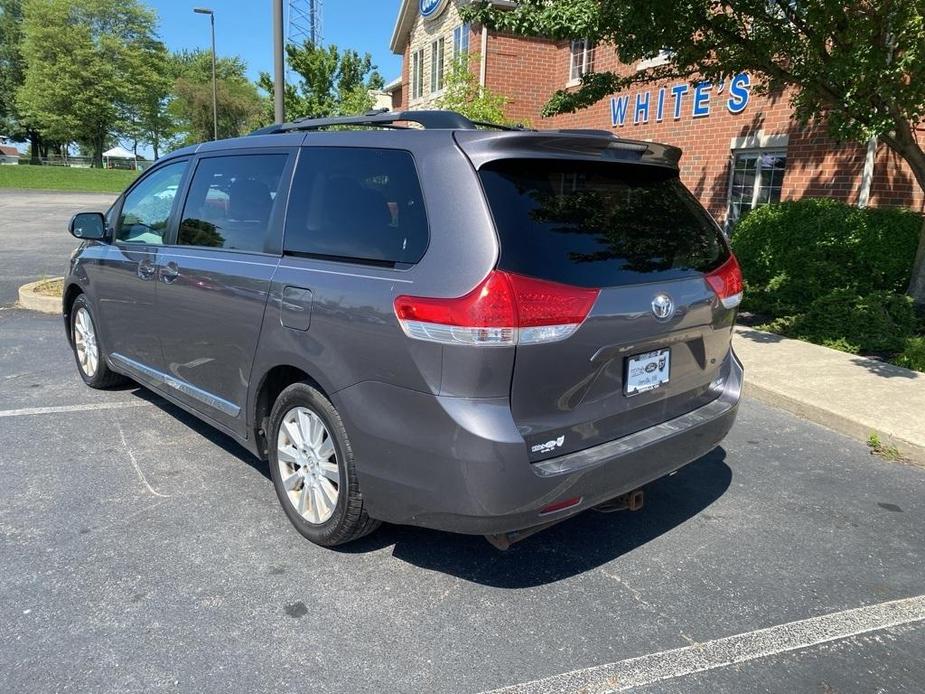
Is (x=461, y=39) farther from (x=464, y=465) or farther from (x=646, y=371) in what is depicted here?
(x=464, y=465)

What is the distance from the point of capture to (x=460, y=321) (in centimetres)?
249

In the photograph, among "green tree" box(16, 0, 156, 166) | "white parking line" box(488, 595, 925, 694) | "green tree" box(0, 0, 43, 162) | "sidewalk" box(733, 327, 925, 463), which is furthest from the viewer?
"green tree" box(0, 0, 43, 162)

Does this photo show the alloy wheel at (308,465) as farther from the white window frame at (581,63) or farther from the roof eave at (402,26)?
the roof eave at (402,26)

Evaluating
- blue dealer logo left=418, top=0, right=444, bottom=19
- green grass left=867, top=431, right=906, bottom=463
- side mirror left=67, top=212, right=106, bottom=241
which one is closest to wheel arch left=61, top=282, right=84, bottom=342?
side mirror left=67, top=212, right=106, bottom=241

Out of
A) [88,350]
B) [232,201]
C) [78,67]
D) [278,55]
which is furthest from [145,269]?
[78,67]

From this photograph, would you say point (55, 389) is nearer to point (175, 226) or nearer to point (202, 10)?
point (175, 226)

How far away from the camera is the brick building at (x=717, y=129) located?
9.59 m

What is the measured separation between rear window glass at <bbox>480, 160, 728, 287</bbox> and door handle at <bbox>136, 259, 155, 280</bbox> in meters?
2.52

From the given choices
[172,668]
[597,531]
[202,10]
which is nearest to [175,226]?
[172,668]

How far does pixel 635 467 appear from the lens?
293 cm

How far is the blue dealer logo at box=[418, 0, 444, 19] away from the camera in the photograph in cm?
2158

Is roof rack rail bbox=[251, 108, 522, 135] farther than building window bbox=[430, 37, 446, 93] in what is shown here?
No

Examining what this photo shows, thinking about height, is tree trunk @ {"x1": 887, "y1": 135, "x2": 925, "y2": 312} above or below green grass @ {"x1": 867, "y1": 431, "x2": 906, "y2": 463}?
above

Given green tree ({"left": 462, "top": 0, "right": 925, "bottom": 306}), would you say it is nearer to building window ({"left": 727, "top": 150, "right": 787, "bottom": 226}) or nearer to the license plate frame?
building window ({"left": 727, "top": 150, "right": 787, "bottom": 226})
